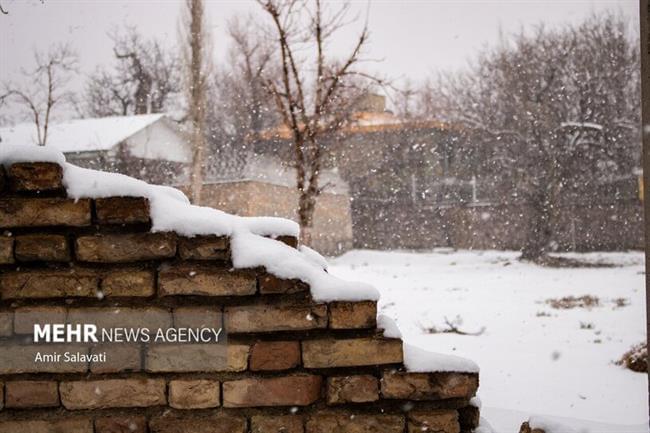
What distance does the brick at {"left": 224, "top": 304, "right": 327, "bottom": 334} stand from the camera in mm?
1461

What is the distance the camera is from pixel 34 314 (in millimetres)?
1450

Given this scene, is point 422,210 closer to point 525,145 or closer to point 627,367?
point 525,145

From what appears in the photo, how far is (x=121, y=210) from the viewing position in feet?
4.76

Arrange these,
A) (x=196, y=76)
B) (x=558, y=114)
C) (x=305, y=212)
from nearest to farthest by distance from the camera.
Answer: (x=305, y=212) < (x=196, y=76) < (x=558, y=114)

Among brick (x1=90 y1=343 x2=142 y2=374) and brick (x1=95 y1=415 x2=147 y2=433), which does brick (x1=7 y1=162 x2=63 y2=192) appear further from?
brick (x1=95 y1=415 x2=147 y2=433)

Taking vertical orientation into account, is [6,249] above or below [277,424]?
above

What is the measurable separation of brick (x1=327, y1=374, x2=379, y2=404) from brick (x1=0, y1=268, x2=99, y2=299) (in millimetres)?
615

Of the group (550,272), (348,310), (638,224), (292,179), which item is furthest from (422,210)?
(348,310)

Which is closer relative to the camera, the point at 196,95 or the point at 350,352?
the point at 350,352

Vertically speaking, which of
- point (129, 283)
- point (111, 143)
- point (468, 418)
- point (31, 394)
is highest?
point (111, 143)

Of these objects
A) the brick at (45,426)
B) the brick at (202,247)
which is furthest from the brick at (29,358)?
the brick at (202,247)

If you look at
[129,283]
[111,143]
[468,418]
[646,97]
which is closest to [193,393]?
[129,283]

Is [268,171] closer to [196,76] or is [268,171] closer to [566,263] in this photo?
[196,76]

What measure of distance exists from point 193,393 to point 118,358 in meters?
0.20
